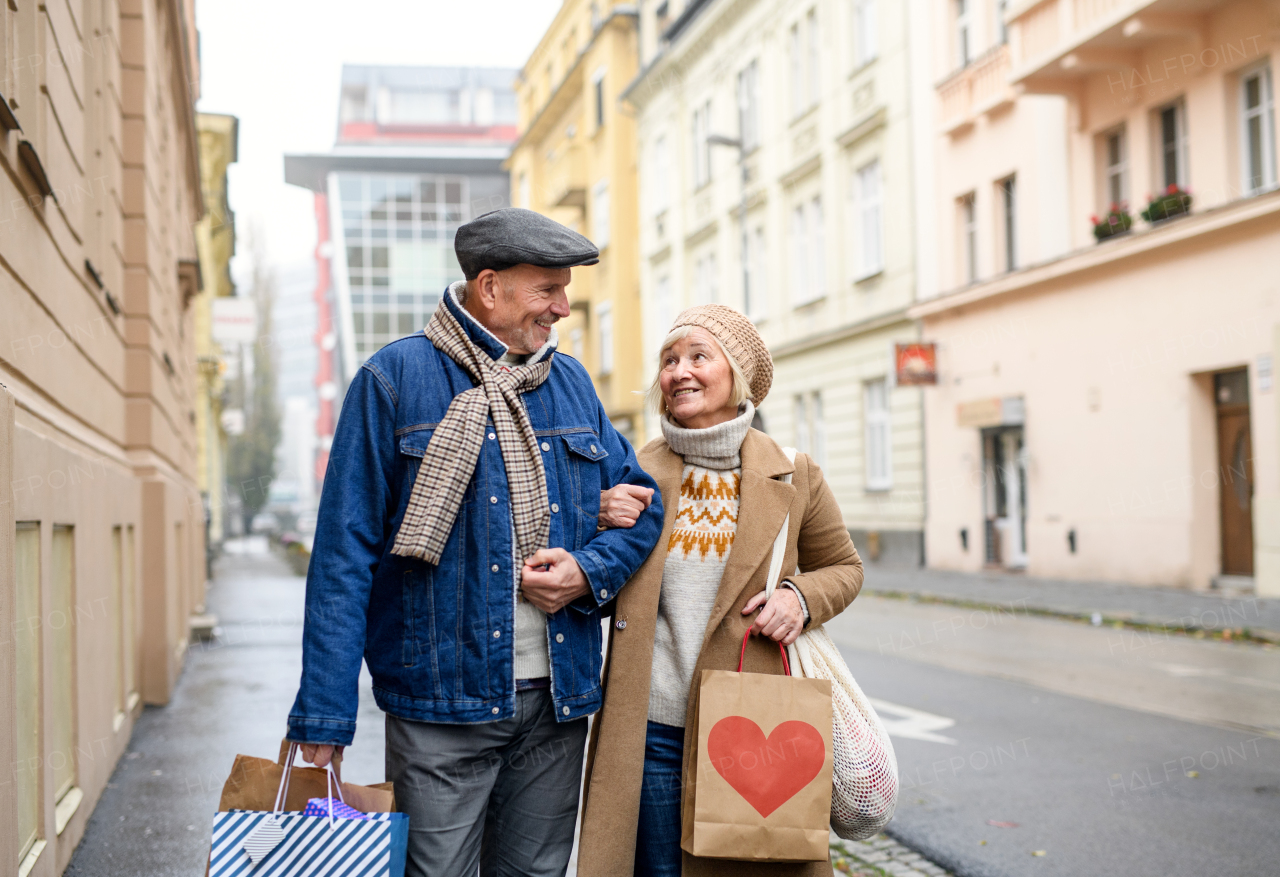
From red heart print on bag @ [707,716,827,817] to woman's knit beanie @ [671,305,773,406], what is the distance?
812 millimetres

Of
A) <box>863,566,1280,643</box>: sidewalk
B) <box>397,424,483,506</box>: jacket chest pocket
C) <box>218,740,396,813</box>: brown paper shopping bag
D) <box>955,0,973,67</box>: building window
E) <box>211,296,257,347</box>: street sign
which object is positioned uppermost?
<box>955,0,973,67</box>: building window

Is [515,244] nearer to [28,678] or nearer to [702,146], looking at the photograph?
[28,678]

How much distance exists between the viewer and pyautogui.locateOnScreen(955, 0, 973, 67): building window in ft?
67.0

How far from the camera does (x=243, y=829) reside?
91.7 inches

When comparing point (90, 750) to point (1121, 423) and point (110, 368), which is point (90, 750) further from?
point (1121, 423)

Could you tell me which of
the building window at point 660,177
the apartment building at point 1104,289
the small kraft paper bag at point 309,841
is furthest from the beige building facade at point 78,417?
the building window at point 660,177

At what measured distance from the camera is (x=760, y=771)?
2717 millimetres

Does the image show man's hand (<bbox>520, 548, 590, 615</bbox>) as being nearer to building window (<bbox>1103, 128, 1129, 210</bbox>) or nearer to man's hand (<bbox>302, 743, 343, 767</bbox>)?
man's hand (<bbox>302, 743, 343, 767</bbox>)

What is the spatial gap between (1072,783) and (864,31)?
19936mm

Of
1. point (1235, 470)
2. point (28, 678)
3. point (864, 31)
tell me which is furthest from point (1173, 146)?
point (28, 678)

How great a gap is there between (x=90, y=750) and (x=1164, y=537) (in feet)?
44.9

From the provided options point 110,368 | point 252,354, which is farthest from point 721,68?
point 252,354

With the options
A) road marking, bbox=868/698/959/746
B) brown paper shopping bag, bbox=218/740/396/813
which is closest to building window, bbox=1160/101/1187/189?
road marking, bbox=868/698/959/746

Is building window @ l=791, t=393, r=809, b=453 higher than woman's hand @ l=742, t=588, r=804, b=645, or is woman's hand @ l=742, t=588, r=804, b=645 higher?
building window @ l=791, t=393, r=809, b=453
